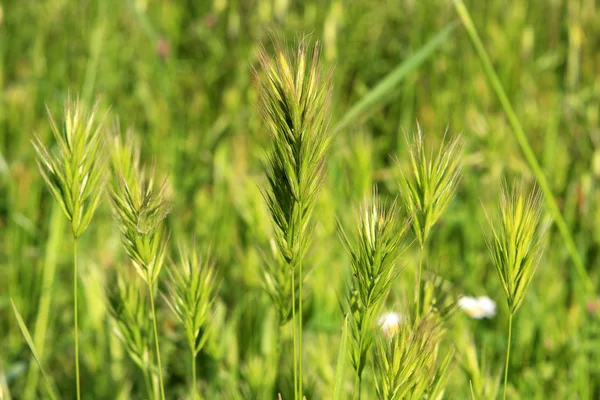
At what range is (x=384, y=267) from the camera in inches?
28.7

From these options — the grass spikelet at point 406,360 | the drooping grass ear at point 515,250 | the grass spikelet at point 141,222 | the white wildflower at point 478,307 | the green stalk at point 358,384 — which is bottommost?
the green stalk at point 358,384

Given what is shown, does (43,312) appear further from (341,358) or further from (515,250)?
(515,250)

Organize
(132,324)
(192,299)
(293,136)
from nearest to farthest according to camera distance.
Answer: (293,136)
(192,299)
(132,324)

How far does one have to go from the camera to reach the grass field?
0.77 metres

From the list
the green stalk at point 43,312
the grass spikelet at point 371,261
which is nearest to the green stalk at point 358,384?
the grass spikelet at point 371,261

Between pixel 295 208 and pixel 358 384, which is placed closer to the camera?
pixel 295 208

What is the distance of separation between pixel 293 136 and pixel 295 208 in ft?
0.23

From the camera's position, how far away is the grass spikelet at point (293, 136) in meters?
0.71

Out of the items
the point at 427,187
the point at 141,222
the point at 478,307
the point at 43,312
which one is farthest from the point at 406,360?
the point at 43,312

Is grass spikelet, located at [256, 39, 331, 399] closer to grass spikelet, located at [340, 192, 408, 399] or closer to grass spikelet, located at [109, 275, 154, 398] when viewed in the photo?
grass spikelet, located at [340, 192, 408, 399]

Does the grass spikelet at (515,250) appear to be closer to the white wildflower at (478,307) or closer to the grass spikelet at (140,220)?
the grass spikelet at (140,220)

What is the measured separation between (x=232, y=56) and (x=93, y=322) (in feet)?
3.64

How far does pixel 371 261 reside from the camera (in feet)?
2.41

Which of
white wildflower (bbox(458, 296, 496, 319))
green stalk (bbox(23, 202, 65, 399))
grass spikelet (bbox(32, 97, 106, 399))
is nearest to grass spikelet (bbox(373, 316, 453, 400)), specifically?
grass spikelet (bbox(32, 97, 106, 399))
